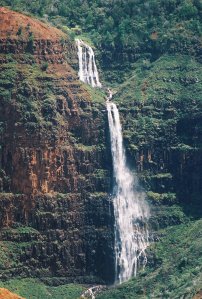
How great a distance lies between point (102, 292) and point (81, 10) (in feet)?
64.6

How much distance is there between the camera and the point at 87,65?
269ft

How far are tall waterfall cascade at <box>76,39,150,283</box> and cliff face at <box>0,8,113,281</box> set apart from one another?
1.85 feet

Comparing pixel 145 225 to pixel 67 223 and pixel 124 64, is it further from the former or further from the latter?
pixel 124 64

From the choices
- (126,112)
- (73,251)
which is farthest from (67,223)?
(126,112)

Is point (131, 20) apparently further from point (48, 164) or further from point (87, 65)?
point (48, 164)

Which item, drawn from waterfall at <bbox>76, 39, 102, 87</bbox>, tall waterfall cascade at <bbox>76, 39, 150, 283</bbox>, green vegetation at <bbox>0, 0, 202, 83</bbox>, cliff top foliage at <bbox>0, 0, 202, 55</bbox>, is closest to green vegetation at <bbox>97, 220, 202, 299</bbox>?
tall waterfall cascade at <bbox>76, 39, 150, 283</bbox>

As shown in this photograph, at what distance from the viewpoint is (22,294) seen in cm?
7312

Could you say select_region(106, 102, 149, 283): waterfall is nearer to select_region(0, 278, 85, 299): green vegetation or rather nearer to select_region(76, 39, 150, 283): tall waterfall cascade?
select_region(76, 39, 150, 283): tall waterfall cascade

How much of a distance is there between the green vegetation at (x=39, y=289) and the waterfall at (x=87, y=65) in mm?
13155

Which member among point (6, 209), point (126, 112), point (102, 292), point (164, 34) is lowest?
point (102, 292)

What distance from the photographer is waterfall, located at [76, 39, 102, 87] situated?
81.6 metres

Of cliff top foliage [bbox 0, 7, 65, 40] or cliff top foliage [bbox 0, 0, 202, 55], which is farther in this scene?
cliff top foliage [bbox 0, 0, 202, 55]

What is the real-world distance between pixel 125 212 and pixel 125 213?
82 millimetres

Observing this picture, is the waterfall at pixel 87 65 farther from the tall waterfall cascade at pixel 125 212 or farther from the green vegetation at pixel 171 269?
the green vegetation at pixel 171 269
